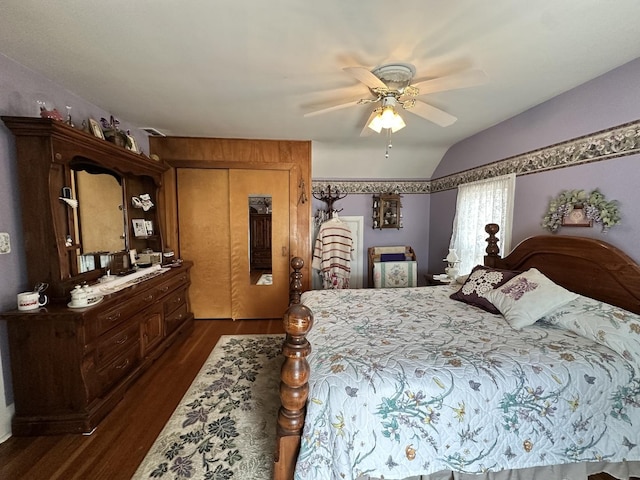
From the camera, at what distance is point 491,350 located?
1468mm

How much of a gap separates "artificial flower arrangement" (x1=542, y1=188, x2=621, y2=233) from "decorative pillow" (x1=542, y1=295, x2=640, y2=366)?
0.57m

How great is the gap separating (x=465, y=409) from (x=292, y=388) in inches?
31.9

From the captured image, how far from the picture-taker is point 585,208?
2.01 m

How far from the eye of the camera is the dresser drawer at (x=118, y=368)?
1955mm

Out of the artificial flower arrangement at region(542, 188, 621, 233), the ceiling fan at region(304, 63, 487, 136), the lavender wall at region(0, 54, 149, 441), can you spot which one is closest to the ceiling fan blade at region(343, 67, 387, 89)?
the ceiling fan at region(304, 63, 487, 136)

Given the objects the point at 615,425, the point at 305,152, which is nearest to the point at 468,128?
the point at 305,152

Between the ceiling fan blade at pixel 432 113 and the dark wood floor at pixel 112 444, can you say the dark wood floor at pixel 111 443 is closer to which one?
the dark wood floor at pixel 112 444

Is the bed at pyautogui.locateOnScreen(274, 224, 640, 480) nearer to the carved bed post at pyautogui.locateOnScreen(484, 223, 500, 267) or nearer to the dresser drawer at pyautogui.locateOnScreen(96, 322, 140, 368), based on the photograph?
the carved bed post at pyautogui.locateOnScreen(484, 223, 500, 267)

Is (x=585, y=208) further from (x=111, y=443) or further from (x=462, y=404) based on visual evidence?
(x=111, y=443)

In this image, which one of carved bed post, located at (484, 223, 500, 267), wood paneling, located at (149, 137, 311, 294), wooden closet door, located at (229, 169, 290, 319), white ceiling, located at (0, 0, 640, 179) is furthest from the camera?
wooden closet door, located at (229, 169, 290, 319)

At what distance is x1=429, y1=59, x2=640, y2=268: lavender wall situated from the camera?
5.82 feet

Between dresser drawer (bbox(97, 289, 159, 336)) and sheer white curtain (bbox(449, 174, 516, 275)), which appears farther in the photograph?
sheer white curtain (bbox(449, 174, 516, 275))

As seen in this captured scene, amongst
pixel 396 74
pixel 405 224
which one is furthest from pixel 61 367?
pixel 405 224

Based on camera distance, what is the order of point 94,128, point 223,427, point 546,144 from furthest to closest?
point 546,144 → point 94,128 → point 223,427
